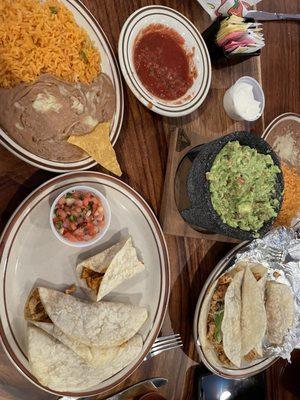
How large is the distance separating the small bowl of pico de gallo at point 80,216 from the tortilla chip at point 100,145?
13cm

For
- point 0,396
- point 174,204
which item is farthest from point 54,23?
point 0,396

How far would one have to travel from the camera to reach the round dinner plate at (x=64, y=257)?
1.72 m

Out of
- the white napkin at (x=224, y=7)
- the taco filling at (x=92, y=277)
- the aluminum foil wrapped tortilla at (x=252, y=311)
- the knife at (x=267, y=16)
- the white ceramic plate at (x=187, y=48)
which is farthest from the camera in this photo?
the knife at (x=267, y=16)

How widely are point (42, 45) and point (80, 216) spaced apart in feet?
2.40

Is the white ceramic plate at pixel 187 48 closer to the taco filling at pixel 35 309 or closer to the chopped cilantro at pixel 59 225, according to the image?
the chopped cilantro at pixel 59 225

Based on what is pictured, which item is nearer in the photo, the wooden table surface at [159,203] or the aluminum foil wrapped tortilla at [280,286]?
the wooden table surface at [159,203]

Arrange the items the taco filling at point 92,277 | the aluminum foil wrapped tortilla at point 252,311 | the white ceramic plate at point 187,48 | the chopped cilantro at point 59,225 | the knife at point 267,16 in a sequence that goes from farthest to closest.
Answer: the knife at point 267,16, the aluminum foil wrapped tortilla at point 252,311, the white ceramic plate at point 187,48, the taco filling at point 92,277, the chopped cilantro at point 59,225

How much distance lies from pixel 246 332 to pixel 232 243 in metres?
0.46

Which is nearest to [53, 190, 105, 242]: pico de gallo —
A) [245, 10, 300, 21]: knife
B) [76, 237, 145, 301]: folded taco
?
[76, 237, 145, 301]: folded taco

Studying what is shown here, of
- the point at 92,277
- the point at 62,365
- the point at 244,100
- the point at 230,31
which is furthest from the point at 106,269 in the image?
the point at 230,31

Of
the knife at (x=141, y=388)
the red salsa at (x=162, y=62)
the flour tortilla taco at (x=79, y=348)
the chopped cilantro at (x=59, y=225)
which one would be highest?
the red salsa at (x=162, y=62)

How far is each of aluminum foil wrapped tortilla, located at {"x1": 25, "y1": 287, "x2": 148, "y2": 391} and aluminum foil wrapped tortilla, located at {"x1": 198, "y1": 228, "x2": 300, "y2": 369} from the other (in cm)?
47

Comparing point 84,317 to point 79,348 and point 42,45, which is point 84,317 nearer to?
point 79,348

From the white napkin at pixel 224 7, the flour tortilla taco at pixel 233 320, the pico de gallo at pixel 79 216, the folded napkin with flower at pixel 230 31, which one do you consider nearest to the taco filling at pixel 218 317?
the flour tortilla taco at pixel 233 320
